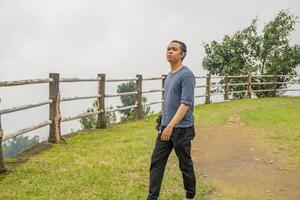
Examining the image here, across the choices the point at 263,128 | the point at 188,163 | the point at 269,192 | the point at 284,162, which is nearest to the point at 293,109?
the point at 263,128

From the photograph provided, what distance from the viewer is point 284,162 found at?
8.23 meters

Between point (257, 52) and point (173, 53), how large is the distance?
84.1 feet

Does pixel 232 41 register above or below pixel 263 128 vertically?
above

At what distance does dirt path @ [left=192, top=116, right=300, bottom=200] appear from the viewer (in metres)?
6.20

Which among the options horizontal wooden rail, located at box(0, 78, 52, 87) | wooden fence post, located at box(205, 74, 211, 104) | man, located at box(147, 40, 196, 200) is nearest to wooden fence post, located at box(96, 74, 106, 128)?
horizontal wooden rail, located at box(0, 78, 52, 87)

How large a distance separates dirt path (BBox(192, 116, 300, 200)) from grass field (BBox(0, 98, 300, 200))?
15.1 inches

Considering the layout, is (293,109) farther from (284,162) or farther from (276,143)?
(284,162)

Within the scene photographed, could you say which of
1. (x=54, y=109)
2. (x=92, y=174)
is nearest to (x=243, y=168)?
(x=92, y=174)

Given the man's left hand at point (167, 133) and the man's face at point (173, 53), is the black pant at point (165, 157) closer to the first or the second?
the man's left hand at point (167, 133)

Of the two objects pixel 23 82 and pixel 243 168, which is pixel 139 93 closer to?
pixel 23 82

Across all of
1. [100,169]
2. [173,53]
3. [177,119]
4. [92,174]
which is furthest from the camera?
[100,169]

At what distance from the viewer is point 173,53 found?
15.7 feet

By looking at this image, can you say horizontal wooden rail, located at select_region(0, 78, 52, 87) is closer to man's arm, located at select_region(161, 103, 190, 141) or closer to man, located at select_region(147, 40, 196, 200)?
man, located at select_region(147, 40, 196, 200)

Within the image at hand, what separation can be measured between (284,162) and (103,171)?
11.5 feet
